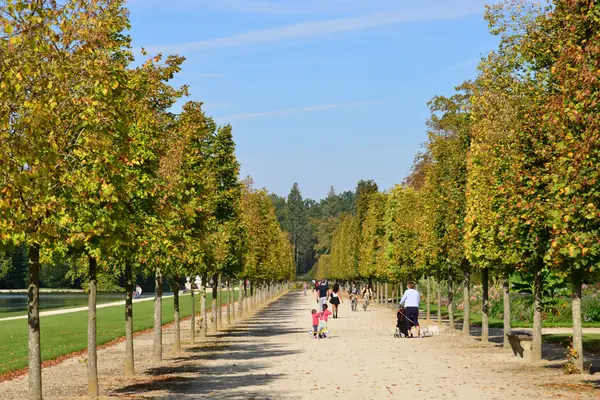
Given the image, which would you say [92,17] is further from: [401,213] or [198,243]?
[401,213]

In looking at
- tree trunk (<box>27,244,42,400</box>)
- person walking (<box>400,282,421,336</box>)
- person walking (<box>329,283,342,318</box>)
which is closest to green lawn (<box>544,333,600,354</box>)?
person walking (<box>400,282,421,336</box>)

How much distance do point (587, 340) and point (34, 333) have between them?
78.9 feet

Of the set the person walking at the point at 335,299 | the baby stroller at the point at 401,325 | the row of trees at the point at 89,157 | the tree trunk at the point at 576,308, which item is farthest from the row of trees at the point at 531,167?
the person walking at the point at 335,299

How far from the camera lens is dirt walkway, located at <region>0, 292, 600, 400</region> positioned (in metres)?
19.3

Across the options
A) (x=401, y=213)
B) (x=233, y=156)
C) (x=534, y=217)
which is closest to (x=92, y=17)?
(x=534, y=217)

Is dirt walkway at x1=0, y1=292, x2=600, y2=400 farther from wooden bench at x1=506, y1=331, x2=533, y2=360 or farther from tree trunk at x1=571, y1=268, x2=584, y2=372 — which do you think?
tree trunk at x1=571, y1=268, x2=584, y2=372

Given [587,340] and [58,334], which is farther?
[58,334]

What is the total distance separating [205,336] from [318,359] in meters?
11.4

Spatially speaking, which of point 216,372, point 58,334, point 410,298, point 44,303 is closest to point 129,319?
point 216,372

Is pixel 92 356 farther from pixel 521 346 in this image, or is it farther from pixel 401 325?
pixel 401 325

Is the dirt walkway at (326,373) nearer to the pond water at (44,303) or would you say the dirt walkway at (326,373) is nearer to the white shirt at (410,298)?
the white shirt at (410,298)

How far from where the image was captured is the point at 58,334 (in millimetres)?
42156

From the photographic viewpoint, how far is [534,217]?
21125 millimetres

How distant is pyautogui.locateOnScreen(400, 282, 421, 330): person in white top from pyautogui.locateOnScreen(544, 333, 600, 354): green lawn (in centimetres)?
513
